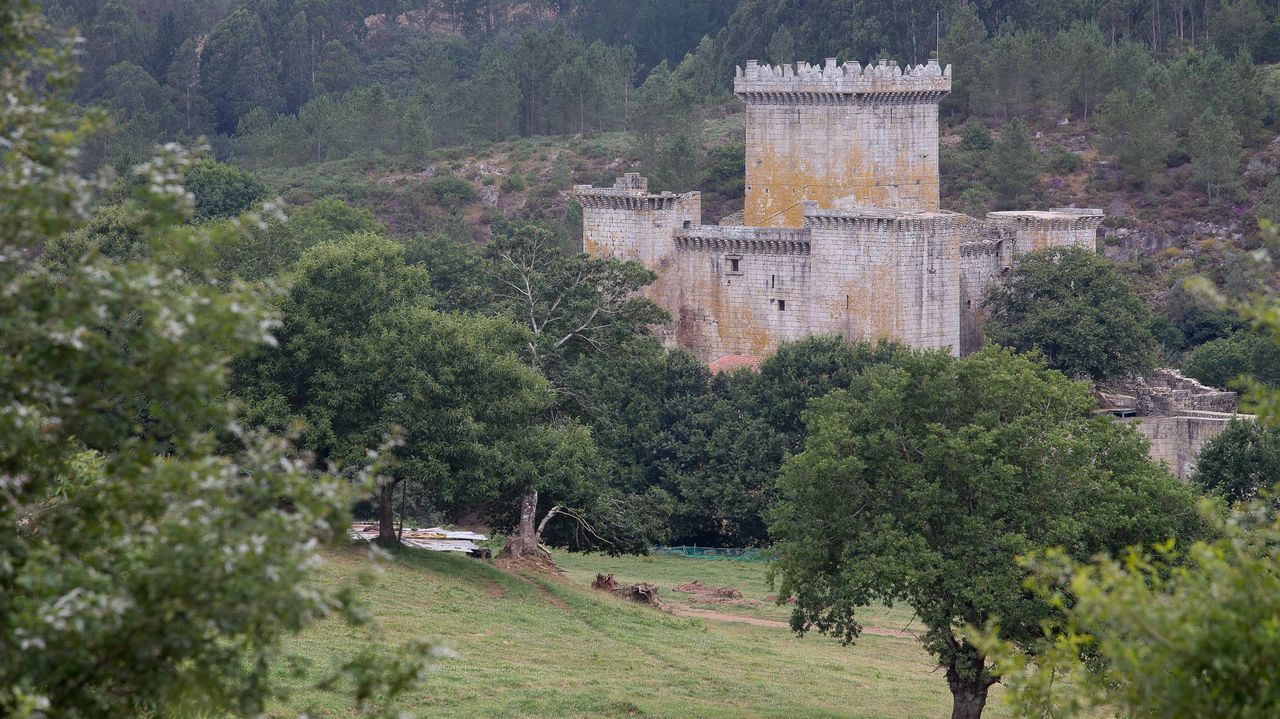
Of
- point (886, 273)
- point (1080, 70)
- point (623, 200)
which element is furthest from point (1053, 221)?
point (1080, 70)

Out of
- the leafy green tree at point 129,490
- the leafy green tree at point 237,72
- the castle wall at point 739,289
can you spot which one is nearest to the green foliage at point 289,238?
the castle wall at point 739,289

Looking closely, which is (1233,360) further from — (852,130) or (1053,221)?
(852,130)

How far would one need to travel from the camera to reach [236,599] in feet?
42.2

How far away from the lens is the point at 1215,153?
88562 millimetres

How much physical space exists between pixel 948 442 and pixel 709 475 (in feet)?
80.4

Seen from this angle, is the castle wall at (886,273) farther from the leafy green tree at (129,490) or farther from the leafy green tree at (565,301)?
the leafy green tree at (129,490)

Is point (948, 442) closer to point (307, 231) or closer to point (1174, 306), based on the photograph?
point (307, 231)

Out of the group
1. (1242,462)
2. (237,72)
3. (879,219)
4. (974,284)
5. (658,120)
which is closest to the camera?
(1242,462)

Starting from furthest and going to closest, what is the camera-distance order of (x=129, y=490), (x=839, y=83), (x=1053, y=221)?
(x=1053, y=221), (x=839, y=83), (x=129, y=490)

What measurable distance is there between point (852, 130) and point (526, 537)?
23.2 m

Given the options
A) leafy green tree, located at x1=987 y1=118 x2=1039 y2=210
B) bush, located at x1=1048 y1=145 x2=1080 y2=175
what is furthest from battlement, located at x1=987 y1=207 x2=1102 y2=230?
bush, located at x1=1048 y1=145 x2=1080 y2=175

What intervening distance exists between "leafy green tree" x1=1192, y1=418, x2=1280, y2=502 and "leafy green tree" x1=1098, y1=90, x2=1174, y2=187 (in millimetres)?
41117

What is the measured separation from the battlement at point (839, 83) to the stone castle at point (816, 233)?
0.16ft

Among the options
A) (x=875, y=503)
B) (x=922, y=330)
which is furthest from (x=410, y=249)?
(x=875, y=503)
